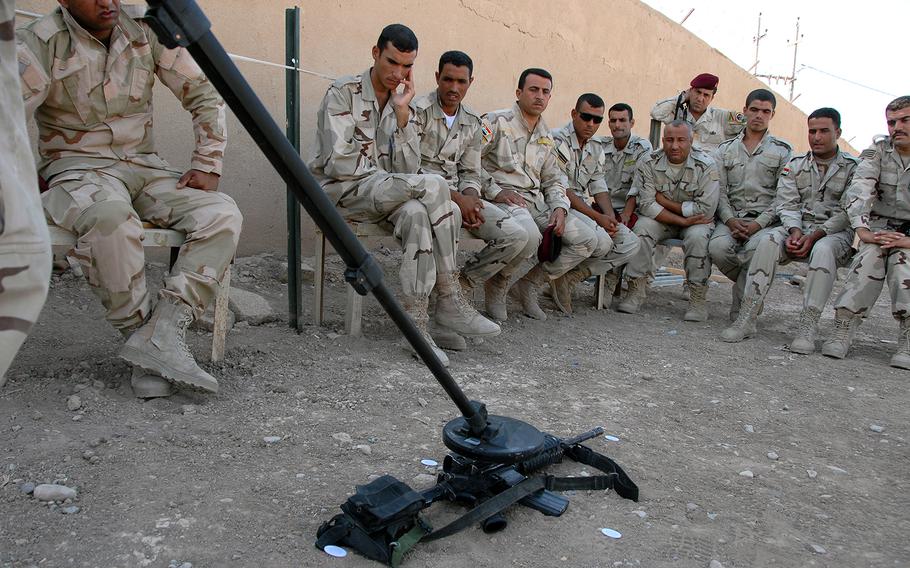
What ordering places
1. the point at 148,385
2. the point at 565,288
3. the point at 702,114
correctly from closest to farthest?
the point at 148,385 → the point at 565,288 → the point at 702,114

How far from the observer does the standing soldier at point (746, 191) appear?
16.8 feet

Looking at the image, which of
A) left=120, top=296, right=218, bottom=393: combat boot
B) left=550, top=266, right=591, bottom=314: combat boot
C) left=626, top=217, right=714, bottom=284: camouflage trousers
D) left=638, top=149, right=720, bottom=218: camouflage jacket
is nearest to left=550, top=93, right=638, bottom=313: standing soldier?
left=550, top=266, right=591, bottom=314: combat boot

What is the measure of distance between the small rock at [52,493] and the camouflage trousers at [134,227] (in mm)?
880

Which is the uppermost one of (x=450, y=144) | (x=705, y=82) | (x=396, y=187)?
(x=705, y=82)

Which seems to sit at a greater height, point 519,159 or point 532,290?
point 519,159

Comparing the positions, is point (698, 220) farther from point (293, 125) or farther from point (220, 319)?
point (220, 319)

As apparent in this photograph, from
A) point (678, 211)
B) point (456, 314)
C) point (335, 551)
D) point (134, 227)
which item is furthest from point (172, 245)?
point (678, 211)

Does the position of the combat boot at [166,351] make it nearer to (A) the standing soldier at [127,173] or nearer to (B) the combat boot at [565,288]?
(A) the standing soldier at [127,173]

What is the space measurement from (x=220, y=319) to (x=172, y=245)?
1.28ft

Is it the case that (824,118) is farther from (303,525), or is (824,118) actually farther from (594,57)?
(303,525)

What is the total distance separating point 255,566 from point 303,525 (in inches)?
8.7

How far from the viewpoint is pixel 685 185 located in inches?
214

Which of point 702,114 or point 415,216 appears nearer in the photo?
point 415,216

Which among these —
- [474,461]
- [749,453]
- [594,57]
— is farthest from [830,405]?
[594,57]
